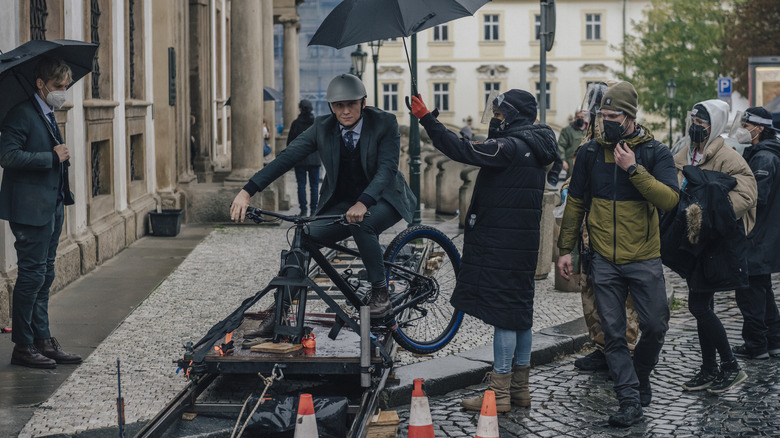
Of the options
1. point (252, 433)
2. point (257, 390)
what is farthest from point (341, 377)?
point (252, 433)

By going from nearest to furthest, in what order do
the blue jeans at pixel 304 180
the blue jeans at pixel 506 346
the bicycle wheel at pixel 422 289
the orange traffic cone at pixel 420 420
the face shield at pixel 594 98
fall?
the orange traffic cone at pixel 420 420, the blue jeans at pixel 506 346, the bicycle wheel at pixel 422 289, the face shield at pixel 594 98, the blue jeans at pixel 304 180

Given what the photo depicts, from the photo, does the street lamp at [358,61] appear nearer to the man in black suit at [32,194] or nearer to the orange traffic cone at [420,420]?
the man in black suit at [32,194]

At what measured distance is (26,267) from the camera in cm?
733

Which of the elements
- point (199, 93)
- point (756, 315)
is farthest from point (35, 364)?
point (199, 93)

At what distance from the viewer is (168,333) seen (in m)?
8.58

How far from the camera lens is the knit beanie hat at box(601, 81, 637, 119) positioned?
639 cm

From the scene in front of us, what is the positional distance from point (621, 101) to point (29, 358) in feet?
13.2

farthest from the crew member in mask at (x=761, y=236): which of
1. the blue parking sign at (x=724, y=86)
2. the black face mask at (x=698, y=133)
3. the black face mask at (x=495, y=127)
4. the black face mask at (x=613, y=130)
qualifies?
the blue parking sign at (x=724, y=86)

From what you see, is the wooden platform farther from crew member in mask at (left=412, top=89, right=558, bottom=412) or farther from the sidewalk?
crew member in mask at (left=412, top=89, right=558, bottom=412)

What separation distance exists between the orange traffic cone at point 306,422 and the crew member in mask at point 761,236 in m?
4.09

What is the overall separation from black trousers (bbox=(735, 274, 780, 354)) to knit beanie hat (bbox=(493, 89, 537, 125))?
104 inches

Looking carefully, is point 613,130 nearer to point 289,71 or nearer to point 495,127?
point 495,127

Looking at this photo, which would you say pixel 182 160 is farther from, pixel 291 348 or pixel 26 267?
pixel 291 348

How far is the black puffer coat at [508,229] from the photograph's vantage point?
647 cm
